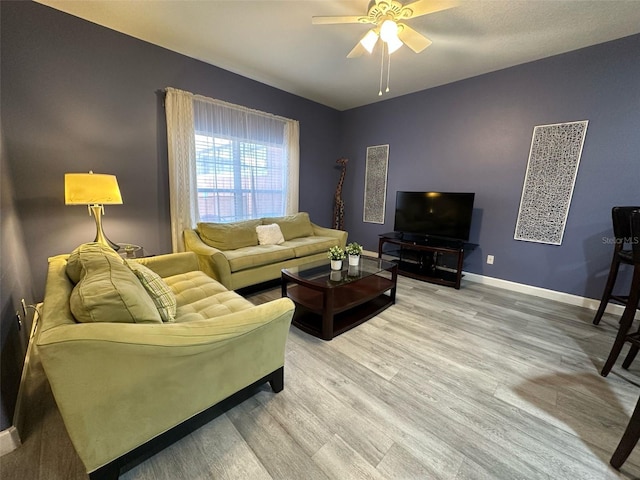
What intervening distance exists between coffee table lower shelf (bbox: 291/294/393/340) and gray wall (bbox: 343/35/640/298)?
1920mm

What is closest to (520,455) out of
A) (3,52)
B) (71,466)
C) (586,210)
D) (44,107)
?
(71,466)

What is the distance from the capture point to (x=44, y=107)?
2.24m

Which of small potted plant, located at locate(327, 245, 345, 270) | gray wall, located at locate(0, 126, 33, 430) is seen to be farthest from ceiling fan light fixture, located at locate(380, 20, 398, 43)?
gray wall, located at locate(0, 126, 33, 430)

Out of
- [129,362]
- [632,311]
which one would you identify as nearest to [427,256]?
[632,311]

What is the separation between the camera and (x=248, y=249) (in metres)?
3.12

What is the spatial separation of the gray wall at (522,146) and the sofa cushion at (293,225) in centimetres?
152

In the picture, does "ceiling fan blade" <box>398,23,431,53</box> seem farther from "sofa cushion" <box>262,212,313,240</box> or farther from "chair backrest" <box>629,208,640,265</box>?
"sofa cushion" <box>262,212,313,240</box>

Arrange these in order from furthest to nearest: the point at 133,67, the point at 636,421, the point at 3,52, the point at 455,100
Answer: the point at 455,100 → the point at 133,67 → the point at 3,52 → the point at 636,421

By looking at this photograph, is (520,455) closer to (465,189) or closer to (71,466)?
(71,466)

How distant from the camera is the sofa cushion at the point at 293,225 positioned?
3.76 m

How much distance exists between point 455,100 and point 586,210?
81.4 inches

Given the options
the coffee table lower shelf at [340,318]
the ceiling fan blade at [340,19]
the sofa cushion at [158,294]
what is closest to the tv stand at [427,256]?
the coffee table lower shelf at [340,318]

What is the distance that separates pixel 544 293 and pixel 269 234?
3.54 metres

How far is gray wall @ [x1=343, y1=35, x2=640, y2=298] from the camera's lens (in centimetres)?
251
